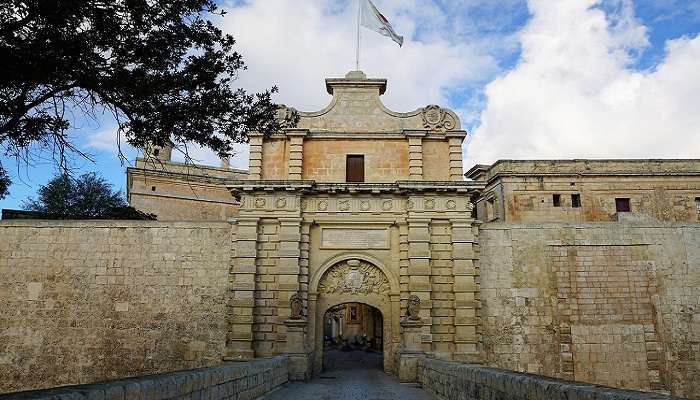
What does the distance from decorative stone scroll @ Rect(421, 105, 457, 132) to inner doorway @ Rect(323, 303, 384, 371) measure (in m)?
8.24

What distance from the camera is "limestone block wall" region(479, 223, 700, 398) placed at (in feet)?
49.0

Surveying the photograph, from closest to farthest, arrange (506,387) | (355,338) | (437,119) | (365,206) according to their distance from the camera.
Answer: (506,387)
(365,206)
(437,119)
(355,338)

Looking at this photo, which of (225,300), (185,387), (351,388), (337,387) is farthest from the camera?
(225,300)

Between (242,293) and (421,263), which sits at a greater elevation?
(421,263)

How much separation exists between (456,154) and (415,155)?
1.28 meters

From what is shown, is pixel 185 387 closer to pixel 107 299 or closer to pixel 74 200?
pixel 107 299

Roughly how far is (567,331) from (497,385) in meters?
10.5

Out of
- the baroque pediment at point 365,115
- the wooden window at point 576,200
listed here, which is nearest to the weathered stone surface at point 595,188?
the wooden window at point 576,200

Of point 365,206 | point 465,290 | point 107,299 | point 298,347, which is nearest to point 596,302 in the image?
point 465,290

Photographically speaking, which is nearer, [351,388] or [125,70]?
[125,70]

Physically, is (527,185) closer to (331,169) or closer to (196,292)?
(331,169)

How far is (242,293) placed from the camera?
47.8ft

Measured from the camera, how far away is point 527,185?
24.7 meters

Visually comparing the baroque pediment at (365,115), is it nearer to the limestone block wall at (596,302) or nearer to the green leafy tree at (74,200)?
the limestone block wall at (596,302)
